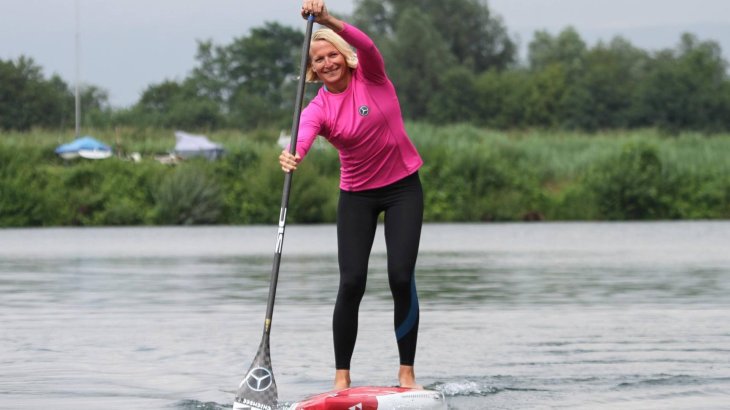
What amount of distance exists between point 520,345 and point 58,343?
325 cm

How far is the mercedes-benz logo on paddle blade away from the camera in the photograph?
303 inches

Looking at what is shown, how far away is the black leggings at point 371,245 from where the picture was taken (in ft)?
27.5

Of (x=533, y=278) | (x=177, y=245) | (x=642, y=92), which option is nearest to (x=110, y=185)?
(x=177, y=245)

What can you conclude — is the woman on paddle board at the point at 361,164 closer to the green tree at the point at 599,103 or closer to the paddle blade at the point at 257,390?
the paddle blade at the point at 257,390

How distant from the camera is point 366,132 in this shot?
8195 millimetres

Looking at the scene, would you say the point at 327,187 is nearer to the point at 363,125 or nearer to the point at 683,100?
the point at 363,125

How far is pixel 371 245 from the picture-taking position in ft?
27.6

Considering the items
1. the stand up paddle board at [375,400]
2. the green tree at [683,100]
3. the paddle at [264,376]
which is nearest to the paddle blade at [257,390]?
the paddle at [264,376]

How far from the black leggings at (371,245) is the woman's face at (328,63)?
0.66 metres

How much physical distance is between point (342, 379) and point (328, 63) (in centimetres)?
168

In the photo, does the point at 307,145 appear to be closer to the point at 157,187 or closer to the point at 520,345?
the point at 520,345

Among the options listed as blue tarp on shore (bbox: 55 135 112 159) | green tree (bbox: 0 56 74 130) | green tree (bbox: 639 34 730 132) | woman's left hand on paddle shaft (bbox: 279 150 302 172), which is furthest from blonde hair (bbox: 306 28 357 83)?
green tree (bbox: 639 34 730 132)

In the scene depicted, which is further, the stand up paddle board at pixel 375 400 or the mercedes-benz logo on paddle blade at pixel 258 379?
the mercedes-benz logo on paddle blade at pixel 258 379

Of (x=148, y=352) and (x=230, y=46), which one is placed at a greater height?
(x=230, y=46)
